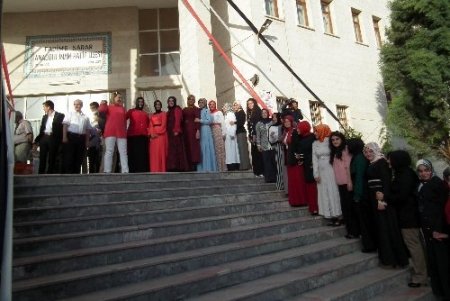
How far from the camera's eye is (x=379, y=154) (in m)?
5.17

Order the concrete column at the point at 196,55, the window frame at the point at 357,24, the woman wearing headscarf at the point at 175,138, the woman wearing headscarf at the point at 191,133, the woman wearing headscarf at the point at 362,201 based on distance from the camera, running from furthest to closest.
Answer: the window frame at the point at 357,24, the concrete column at the point at 196,55, the woman wearing headscarf at the point at 191,133, the woman wearing headscarf at the point at 175,138, the woman wearing headscarf at the point at 362,201

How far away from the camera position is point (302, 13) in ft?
45.5

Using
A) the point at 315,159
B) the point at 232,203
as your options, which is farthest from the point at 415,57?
the point at 232,203

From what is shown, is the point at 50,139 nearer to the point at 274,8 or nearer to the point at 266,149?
the point at 266,149

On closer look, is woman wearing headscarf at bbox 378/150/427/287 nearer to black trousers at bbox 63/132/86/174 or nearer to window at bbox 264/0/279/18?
black trousers at bbox 63/132/86/174

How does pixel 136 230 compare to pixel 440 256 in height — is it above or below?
above

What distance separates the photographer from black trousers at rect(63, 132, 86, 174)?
22.6 ft

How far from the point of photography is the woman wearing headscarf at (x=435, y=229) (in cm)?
425

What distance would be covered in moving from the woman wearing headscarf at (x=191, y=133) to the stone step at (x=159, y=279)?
358 cm

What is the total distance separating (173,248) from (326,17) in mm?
12964

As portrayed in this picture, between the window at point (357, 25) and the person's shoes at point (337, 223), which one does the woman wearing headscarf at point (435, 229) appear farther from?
the window at point (357, 25)

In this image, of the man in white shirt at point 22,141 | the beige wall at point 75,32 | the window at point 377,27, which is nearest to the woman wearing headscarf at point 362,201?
the man in white shirt at point 22,141

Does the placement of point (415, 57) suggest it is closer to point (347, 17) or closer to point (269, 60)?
point (269, 60)

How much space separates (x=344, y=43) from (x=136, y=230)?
1261 centimetres
